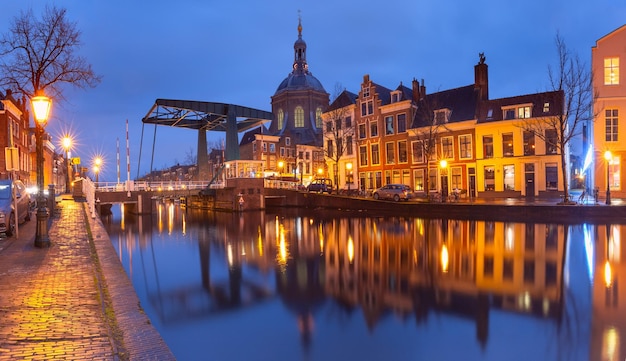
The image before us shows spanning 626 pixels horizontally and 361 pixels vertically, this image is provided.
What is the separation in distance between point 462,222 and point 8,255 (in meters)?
23.5

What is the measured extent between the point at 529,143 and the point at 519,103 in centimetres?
396

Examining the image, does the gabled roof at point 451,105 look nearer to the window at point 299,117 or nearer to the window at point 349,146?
the window at point 349,146

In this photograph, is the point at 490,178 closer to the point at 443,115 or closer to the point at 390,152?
the point at 443,115

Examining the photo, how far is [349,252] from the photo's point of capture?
16.5 meters

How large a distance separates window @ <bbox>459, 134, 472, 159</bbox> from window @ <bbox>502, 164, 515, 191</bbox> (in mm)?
3740

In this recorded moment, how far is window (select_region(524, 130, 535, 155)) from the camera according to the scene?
128 feet

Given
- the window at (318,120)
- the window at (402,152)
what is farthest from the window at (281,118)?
the window at (402,152)

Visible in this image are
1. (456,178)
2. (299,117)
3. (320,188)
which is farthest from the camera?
(299,117)

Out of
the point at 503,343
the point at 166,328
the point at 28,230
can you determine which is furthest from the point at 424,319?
the point at 28,230

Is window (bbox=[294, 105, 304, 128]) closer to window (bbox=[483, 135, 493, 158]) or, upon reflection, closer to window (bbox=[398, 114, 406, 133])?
window (bbox=[398, 114, 406, 133])

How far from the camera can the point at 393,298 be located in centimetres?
983

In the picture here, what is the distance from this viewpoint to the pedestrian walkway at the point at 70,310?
17.7ft

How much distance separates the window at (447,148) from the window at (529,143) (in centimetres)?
718

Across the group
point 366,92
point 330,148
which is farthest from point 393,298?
point 330,148
